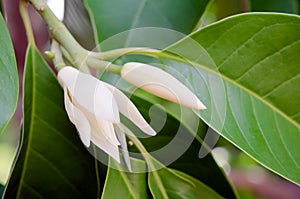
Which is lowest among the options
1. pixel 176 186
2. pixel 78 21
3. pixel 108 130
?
pixel 176 186

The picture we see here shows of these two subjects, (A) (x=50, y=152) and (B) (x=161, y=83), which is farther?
(A) (x=50, y=152)

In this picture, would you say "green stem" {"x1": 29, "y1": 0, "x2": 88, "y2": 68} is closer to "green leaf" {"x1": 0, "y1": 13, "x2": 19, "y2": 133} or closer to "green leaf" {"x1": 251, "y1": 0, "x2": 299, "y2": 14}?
"green leaf" {"x1": 0, "y1": 13, "x2": 19, "y2": 133}

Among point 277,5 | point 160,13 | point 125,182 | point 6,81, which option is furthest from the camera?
point 277,5

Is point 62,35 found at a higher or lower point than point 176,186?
higher

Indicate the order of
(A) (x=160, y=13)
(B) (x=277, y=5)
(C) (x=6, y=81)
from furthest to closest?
(B) (x=277, y=5) < (A) (x=160, y=13) < (C) (x=6, y=81)

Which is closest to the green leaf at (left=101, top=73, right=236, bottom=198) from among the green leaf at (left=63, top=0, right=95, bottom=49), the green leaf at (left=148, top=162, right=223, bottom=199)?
the green leaf at (left=148, top=162, right=223, bottom=199)

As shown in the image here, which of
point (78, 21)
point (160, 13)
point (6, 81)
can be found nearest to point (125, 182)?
point (6, 81)

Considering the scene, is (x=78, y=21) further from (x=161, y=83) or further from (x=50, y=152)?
(x=161, y=83)
